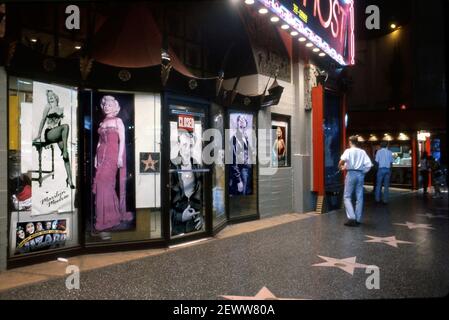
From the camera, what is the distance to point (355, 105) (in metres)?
23.5

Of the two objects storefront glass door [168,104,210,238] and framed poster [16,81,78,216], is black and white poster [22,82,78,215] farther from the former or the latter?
storefront glass door [168,104,210,238]

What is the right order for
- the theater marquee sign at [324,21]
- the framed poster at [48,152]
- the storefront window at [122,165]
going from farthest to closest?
1. the theater marquee sign at [324,21]
2. the storefront window at [122,165]
3. the framed poster at [48,152]

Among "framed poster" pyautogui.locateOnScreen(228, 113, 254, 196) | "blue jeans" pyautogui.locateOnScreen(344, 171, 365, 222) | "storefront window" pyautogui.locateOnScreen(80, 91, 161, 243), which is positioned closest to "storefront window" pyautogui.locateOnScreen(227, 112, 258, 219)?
"framed poster" pyautogui.locateOnScreen(228, 113, 254, 196)

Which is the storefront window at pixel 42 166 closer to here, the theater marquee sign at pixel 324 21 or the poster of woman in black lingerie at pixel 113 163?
the poster of woman in black lingerie at pixel 113 163

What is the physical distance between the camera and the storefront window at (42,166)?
16.6 feet

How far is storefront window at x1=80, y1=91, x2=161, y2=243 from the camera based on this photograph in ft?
19.3

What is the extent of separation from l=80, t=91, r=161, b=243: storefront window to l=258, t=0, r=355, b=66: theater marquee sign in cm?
313

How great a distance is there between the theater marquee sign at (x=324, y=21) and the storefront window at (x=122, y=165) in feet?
10.3

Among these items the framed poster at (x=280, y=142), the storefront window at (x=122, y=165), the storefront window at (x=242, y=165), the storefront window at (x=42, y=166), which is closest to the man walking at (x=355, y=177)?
the framed poster at (x=280, y=142)

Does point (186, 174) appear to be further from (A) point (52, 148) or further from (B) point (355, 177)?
(B) point (355, 177)

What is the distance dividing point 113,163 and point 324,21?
7.04 meters
